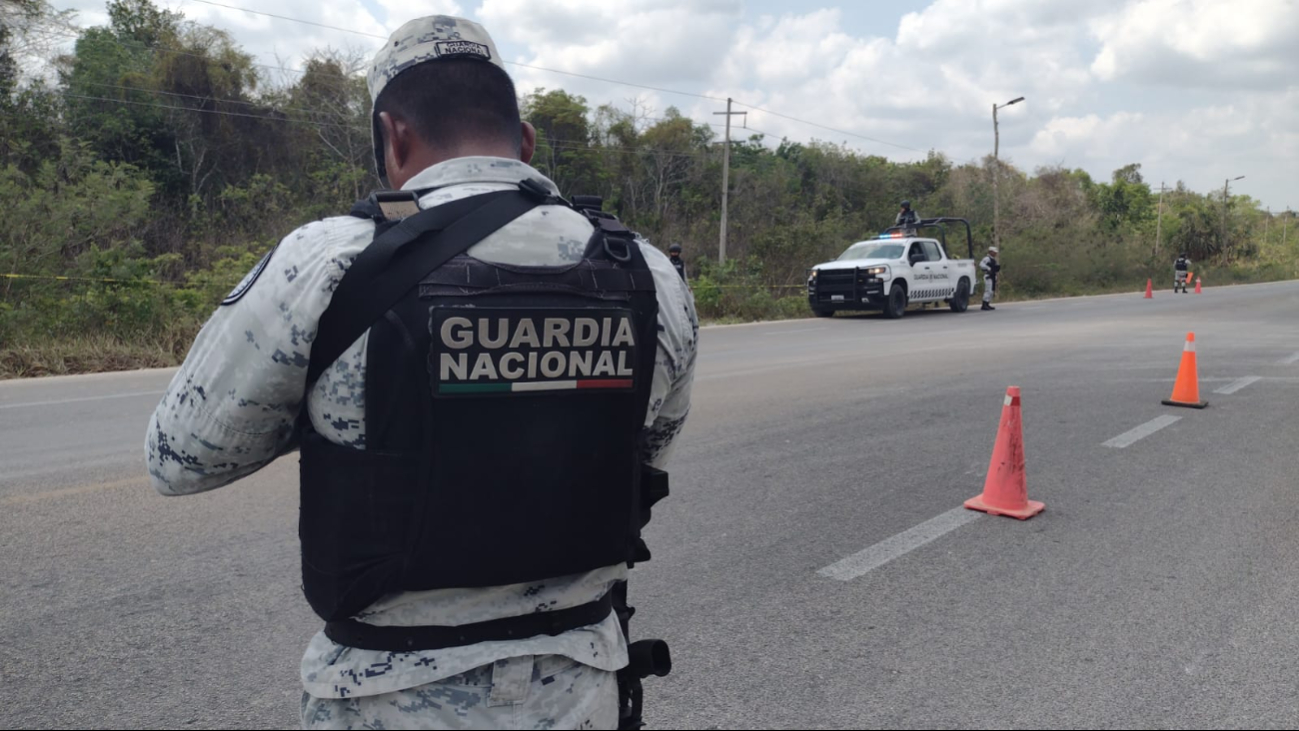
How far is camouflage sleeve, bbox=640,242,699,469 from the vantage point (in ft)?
5.46

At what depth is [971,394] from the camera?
31.3 feet

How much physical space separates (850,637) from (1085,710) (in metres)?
0.85

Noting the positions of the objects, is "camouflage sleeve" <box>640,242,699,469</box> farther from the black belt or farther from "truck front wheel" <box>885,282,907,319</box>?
"truck front wheel" <box>885,282,907,319</box>

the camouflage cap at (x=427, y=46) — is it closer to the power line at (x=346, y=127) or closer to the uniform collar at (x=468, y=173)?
the uniform collar at (x=468, y=173)

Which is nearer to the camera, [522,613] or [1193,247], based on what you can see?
[522,613]

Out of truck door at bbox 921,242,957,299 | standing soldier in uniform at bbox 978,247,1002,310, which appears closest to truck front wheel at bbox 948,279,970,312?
truck door at bbox 921,242,957,299

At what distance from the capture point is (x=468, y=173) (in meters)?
1.52

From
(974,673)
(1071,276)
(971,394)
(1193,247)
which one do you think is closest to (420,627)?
(974,673)

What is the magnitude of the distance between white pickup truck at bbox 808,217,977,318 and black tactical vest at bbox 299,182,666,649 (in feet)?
65.7

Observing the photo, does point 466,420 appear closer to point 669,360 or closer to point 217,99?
point 669,360

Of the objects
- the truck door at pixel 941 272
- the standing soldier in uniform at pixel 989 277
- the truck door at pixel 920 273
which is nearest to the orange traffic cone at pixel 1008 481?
the truck door at pixel 920 273

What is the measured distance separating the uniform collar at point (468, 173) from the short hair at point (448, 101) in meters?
0.05

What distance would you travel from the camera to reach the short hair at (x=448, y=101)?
1.57m

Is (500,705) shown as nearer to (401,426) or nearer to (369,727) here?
(369,727)
